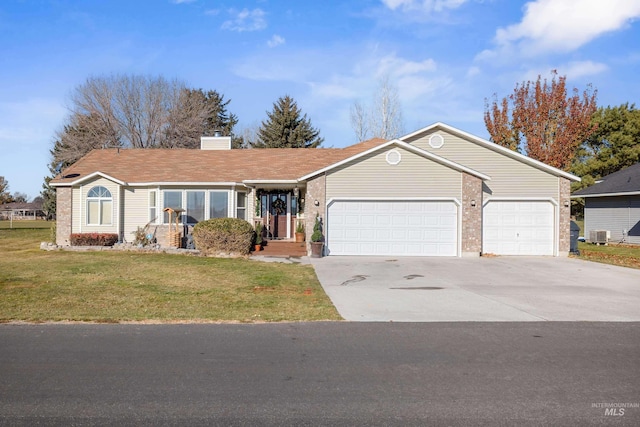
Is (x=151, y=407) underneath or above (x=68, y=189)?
underneath

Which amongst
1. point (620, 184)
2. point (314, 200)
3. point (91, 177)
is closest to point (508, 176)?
point (314, 200)

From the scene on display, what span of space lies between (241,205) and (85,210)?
679cm

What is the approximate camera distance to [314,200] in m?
→ 17.6

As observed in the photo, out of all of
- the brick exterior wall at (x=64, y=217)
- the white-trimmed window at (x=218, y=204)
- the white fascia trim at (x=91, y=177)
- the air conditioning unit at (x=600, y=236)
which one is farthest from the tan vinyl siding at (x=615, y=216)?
the brick exterior wall at (x=64, y=217)

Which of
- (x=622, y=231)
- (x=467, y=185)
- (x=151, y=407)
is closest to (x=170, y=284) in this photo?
(x=151, y=407)

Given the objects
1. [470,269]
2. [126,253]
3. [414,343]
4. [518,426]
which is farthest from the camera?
[126,253]

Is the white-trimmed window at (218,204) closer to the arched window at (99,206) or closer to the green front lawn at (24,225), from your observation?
the arched window at (99,206)

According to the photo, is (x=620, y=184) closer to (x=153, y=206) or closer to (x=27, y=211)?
(x=153, y=206)

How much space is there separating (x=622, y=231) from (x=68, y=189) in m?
29.3

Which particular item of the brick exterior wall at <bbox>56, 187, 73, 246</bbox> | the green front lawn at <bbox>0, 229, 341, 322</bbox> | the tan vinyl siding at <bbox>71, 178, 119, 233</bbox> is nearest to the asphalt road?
the green front lawn at <bbox>0, 229, 341, 322</bbox>

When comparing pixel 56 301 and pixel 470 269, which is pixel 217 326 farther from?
pixel 470 269

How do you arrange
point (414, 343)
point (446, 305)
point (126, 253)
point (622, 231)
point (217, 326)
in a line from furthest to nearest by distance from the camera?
point (622, 231) → point (126, 253) → point (446, 305) → point (217, 326) → point (414, 343)

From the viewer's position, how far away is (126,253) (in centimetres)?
1730

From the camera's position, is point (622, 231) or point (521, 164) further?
point (622, 231)
